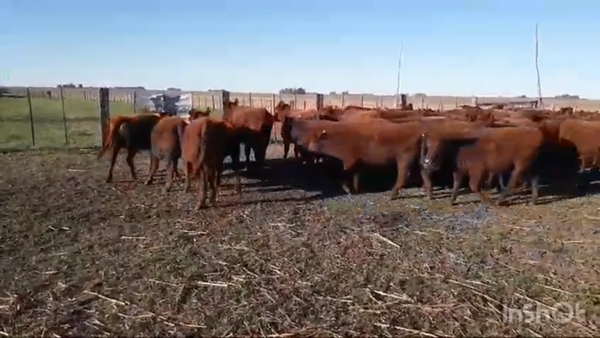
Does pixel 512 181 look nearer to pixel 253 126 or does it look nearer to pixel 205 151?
pixel 205 151

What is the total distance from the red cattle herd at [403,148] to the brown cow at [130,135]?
2 cm

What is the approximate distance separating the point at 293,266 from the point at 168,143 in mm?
5073

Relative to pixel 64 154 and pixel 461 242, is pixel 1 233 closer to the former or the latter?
pixel 461 242

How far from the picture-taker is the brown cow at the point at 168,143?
406 inches

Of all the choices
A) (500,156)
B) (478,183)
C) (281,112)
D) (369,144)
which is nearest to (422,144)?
(369,144)

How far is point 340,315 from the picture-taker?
4859 millimetres

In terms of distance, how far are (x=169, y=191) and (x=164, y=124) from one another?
1.34 meters

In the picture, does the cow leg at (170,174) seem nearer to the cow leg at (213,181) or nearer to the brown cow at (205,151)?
the brown cow at (205,151)

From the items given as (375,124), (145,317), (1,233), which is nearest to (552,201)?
(375,124)

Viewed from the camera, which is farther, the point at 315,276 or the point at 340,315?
the point at 315,276

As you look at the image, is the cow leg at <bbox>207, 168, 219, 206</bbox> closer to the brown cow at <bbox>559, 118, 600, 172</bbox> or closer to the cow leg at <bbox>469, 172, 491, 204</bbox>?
the cow leg at <bbox>469, 172, 491, 204</bbox>

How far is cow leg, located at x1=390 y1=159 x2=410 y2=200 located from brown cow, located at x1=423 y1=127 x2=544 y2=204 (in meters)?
0.87

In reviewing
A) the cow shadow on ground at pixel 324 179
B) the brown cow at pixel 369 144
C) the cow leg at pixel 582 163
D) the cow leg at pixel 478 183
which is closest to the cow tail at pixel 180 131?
the cow shadow on ground at pixel 324 179

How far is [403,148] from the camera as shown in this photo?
10086 mm
